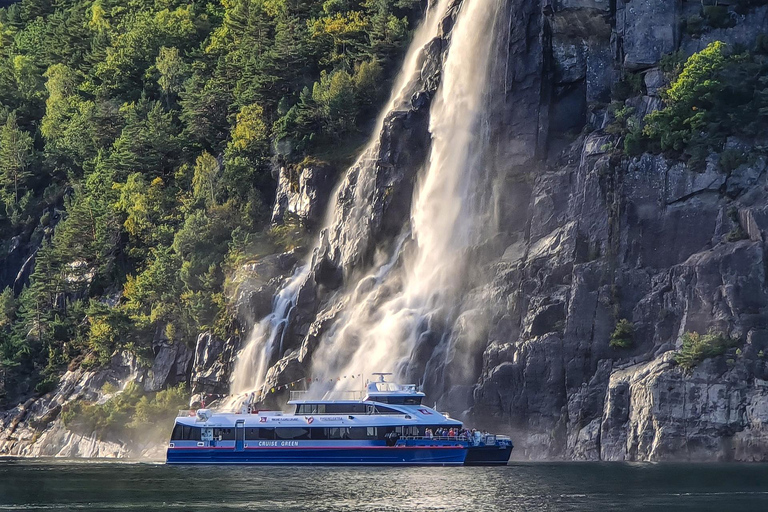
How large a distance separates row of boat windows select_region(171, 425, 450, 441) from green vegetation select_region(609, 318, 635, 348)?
14.2 m

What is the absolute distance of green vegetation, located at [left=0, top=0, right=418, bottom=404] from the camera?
13450 centimetres

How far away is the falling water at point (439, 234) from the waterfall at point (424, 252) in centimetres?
10

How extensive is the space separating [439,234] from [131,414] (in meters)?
34.5

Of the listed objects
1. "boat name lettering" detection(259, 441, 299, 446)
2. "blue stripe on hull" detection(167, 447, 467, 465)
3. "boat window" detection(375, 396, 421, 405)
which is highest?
"boat window" detection(375, 396, 421, 405)

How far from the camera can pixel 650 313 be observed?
99938 millimetres

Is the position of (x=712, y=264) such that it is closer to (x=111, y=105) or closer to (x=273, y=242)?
(x=273, y=242)

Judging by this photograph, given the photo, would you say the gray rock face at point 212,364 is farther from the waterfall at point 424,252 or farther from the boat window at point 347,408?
the boat window at point 347,408

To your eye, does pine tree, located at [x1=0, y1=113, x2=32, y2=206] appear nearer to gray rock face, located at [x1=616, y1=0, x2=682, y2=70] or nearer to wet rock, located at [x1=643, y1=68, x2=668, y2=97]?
gray rock face, located at [x1=616, y1=0, x2=682, y2=70]

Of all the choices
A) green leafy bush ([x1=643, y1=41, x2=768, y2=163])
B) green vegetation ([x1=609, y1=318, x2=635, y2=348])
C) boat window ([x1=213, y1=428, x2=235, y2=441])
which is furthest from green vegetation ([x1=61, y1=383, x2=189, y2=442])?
green leafy bush ([x1=643, y1=41, x2=768, y2=163])

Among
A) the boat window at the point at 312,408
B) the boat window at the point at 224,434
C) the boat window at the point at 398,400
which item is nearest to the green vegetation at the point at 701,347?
the boat window at the point at 398,400

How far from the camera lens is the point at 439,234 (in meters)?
116

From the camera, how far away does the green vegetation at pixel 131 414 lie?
127500 millimetres

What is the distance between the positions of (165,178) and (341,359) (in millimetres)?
46272

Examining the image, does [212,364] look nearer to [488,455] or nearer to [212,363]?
[212,363]
